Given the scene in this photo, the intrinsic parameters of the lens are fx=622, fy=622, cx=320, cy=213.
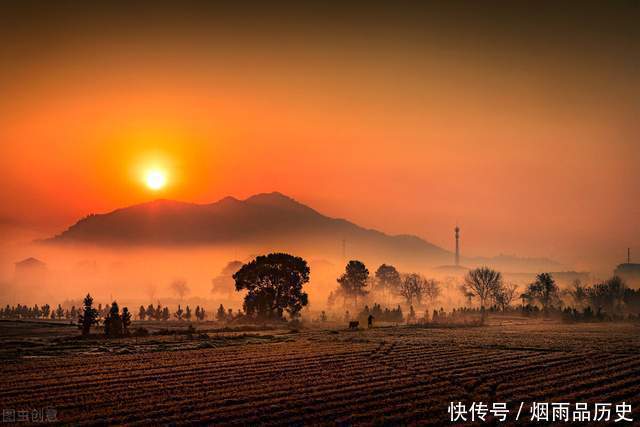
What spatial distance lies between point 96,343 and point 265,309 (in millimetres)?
49272

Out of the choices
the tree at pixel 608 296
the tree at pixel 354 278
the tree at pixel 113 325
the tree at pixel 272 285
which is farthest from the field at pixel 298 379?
the tree at pixel 608 296

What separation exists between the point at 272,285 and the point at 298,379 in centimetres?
7324

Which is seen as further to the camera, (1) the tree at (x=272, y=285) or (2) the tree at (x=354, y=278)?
(2) the tree at (x=354, y=278)

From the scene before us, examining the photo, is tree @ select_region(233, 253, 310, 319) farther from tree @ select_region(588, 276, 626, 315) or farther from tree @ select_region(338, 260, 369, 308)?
tree @ select_region(588, 276, 626, 315)

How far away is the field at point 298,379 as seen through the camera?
28266 mm

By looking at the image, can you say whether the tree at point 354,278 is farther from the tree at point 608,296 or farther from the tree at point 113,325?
the tree at point 113,325

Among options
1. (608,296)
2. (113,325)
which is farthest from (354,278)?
(113,325)

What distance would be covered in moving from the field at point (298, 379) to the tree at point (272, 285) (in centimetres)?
4727

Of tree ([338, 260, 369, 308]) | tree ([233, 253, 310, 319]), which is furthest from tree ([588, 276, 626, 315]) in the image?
tree ([233, 253, 310, 319])

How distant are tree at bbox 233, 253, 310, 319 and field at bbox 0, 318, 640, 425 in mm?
47272

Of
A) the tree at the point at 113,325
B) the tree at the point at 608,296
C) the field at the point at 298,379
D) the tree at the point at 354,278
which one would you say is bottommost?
the field at the point at 298,379

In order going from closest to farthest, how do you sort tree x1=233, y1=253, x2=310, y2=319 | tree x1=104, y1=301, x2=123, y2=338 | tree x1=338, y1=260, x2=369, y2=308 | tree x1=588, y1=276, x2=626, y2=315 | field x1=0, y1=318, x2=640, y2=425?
A: field x1=0, y1=318, x2=640, y2=425
tree x1=104, y1=301, x2=123, y2=338
tree x1=233, y1=253, x2=310, y2=319
tree x1=338, y1=260, x2=369, y2=308
tree x1=588, y1=276, x2=626, y2=315

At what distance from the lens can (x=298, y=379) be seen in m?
37.2

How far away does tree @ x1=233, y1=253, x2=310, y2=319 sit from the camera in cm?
10869
